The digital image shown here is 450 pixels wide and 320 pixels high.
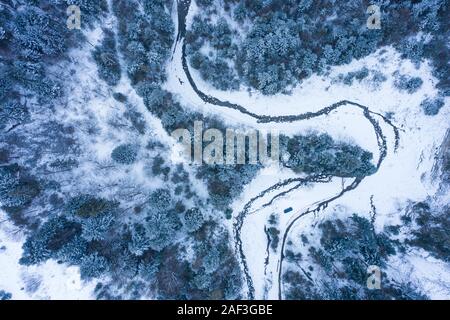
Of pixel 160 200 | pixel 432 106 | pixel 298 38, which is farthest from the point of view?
pixel 432 106

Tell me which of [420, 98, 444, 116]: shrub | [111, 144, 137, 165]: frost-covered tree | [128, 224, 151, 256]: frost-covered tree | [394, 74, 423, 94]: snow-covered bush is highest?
[394, 74, 423, 94]: snow-covered bush

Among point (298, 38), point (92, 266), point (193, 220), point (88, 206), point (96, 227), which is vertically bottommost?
point (92, 266)

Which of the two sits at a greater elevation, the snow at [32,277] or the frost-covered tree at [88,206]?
the frost-covered tree at [88,206]

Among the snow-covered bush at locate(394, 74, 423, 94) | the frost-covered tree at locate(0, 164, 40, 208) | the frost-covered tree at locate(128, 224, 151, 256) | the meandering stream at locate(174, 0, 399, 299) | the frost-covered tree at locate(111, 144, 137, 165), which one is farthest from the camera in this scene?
the meandering stream at locate(174, 0, 399, 299)

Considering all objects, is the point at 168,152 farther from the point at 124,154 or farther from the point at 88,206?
the point at 88,206

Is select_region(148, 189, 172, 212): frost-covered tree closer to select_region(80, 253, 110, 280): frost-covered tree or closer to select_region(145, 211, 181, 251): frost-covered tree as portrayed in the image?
select_region(145, 211, 181, 251): frost-covered tree

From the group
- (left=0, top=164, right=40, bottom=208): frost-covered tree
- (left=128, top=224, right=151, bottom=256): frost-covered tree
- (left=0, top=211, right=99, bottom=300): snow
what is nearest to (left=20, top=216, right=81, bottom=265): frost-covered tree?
(left=0, top=211, right=99, bottom=300): snow

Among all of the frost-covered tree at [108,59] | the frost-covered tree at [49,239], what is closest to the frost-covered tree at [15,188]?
the frost-covered tree at [49,239]

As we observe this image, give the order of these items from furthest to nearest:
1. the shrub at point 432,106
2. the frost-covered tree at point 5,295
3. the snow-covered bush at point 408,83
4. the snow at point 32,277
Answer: the snow-covered bush at point 408,83
the shrub at point 432,106
the snow at point 32,277
the frost-covered tree at point 5,295

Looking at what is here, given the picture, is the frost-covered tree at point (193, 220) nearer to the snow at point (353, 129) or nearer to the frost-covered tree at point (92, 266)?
the snow at point (353, 129)

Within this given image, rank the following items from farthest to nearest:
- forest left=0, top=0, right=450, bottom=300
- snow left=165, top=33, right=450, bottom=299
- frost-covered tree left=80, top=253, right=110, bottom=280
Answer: snow left=165, top=33, right=450, bottom=299 < forest left=0, top=0, right=450, bottom=300 < frost-covered tree left=80, top=253, right=110, bottom=280

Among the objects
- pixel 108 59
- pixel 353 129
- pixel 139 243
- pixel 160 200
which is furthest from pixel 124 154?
pixel 353 129

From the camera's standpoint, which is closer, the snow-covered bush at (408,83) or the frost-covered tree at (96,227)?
the frost-covered tree at (96,227)
